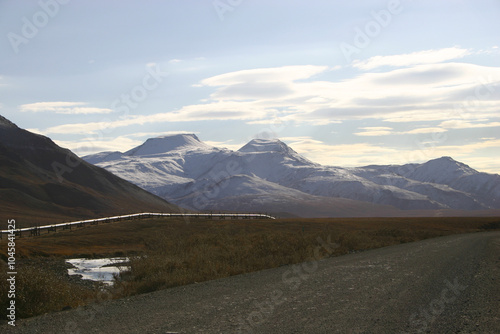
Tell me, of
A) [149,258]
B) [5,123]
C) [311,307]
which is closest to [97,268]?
[149,258]

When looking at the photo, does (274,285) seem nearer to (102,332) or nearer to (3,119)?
(102,332)

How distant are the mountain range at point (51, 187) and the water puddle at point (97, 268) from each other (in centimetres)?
7021

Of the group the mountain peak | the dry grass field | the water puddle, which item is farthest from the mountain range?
the water puddle

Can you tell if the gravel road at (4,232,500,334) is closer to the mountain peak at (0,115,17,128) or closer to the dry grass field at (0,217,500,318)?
the dry grass field at (0,217,500,318)

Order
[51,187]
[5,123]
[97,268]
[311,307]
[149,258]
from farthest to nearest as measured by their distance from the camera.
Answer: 1. [5,123]
2. [51,187]
3. [97,268]
4. [149,258]
5. [311,307]

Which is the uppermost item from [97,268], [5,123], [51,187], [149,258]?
[5,123]

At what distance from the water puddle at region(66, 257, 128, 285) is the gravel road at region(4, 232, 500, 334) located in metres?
8.86

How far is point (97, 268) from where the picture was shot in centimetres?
2722

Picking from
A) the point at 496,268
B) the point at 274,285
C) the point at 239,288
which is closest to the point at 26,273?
the point at 239,288

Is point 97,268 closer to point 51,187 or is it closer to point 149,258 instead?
point 149,258

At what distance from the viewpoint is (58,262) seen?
28953 mm

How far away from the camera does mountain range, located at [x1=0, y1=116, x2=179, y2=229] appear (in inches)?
4747

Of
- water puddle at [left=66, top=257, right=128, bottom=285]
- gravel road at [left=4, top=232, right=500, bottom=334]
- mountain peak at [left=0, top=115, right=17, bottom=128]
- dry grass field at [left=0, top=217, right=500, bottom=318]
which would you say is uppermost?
mountain peak at [left=0, top=115, right=17, bottom=128]

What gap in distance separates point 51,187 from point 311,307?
140 metres
